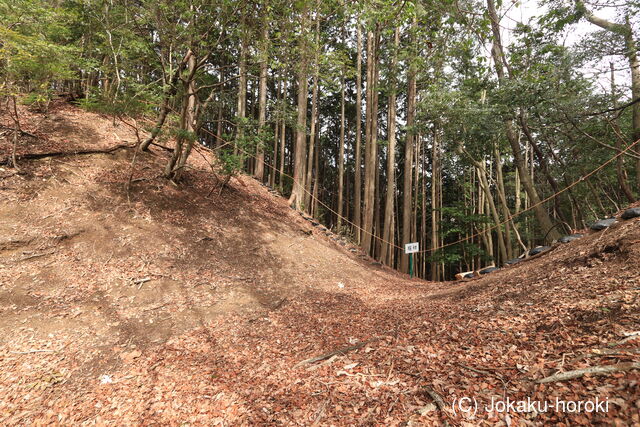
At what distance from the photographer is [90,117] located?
821 cm

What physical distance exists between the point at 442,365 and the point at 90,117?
1071cm

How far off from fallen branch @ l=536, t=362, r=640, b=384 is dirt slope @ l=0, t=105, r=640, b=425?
0.15ft

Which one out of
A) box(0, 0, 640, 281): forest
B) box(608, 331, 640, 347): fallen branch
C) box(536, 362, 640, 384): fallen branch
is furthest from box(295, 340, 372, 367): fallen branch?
box(0, 0, 640, 281): forest

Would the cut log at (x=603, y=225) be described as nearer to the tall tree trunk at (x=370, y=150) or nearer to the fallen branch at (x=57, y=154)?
the tall tree trunk at (x=370, y=150)

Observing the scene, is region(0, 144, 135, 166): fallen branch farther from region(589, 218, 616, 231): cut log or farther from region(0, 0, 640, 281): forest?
region(589, 218, 616, 231): cut log

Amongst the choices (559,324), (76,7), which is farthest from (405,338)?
(76,7)

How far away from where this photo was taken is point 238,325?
386cm

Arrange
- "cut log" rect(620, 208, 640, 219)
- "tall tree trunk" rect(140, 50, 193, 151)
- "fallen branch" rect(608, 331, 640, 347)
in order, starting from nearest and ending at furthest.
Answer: "fallen branch" rect(608, 331, 640, 347)
"cut log" rect(620, 208, 640, 219)
"tall tree trunk" rect(140, 50, 193, 151)

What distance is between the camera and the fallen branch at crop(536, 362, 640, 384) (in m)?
1.59

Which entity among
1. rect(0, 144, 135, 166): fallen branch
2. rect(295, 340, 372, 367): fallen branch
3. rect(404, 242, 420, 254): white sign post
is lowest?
rect(295, 340, 372, 367): fallen branch

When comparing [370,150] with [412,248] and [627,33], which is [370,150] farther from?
[627,33]

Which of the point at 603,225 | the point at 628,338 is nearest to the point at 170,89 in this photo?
the point at 628,338

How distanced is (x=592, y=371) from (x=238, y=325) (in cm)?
361

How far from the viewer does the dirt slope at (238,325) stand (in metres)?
2.04
